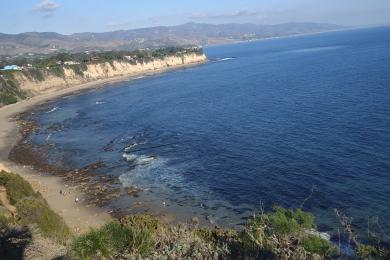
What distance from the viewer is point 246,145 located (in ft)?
158

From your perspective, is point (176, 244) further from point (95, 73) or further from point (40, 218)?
point (95, 73)

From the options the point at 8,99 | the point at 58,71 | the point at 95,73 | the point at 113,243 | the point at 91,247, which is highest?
the point at 91,247

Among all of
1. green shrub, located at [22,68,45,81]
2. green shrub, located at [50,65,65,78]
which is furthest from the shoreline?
green shrub, located at [50,65,65,78]

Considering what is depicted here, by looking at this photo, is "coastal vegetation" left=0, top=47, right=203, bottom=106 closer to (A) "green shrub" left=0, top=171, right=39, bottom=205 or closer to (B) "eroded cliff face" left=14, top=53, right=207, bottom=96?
(B) "eroded cliff face" left=14, top=53, right=207, bottom=96

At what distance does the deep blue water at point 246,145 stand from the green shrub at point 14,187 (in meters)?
7.74

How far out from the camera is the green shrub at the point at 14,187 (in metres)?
32.4

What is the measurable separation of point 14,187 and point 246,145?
24.9m

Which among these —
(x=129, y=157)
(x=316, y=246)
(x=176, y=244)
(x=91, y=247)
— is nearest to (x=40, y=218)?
(x=91, y=247)

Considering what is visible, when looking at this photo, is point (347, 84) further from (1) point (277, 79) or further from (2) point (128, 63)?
(2) point (128, 63)

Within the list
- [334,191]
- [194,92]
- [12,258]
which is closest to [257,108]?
[194,92]

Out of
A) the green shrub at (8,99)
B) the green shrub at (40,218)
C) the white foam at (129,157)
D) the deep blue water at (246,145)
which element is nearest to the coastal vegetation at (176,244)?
the green shrub at (40,218)

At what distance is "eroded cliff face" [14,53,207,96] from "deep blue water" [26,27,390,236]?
24.4 m

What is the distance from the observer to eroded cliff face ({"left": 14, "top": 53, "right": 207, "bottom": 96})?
115812 mm

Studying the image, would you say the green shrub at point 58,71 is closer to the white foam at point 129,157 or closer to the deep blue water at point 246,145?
the deep blue water at point 246,145
